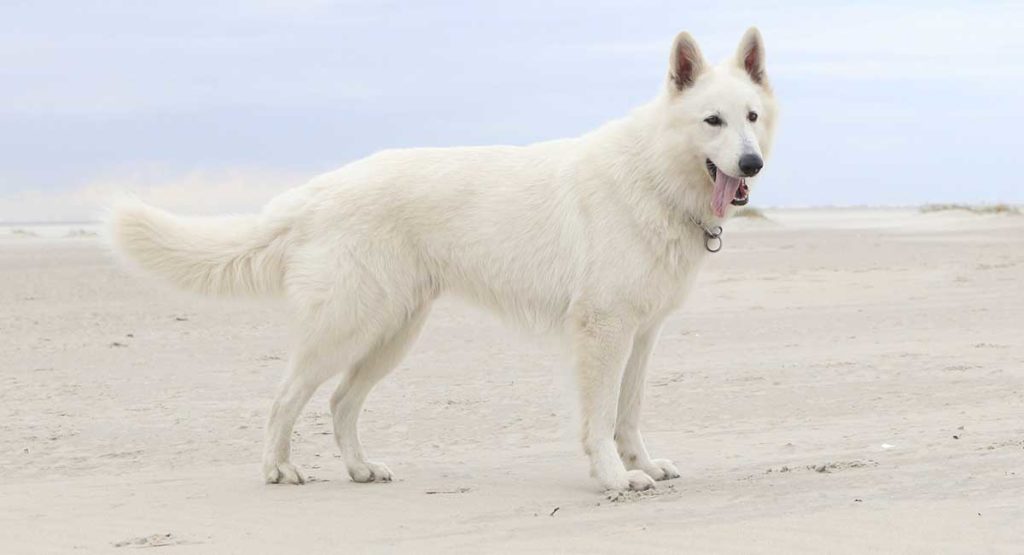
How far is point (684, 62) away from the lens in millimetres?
6094

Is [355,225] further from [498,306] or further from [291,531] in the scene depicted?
[291,531]

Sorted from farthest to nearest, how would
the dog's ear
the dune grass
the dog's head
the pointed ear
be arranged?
1. the dune grass
2. the pointed ear
3. the dog's ear
4. the dog's head

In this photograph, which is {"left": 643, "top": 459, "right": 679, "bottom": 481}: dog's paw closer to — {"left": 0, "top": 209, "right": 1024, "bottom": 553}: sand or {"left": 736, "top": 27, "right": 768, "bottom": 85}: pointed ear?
{"left": 0, "top": 209, "right": 1024, "bottom": 553}: sand

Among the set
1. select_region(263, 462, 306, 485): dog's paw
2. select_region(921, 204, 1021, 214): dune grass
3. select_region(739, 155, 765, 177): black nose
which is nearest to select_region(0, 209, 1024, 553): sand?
select_region(263, 462, 306, 485): dog's paw

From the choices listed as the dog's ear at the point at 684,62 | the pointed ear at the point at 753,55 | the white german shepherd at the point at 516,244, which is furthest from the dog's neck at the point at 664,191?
the pointed ear at the point at 753,55

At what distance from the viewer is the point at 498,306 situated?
6.50 m

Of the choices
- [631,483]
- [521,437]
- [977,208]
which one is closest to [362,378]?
[521,437]

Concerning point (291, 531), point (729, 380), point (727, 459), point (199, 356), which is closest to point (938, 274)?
point (729, 380)

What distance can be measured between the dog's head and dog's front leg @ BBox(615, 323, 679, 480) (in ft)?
2.68

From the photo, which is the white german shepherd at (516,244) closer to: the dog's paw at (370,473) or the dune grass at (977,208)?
the dog's paw at (370,473)

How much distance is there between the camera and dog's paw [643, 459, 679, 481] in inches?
246

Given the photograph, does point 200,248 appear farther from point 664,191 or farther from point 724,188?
point 724,188

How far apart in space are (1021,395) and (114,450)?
17.9 ft

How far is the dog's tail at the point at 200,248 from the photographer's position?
6484mm
